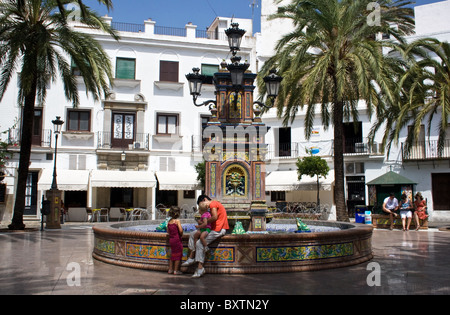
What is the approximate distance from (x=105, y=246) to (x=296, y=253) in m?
3.77

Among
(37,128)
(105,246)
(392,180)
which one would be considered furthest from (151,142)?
(105,246)

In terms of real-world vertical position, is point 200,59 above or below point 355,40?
above

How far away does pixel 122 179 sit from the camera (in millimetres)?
23859

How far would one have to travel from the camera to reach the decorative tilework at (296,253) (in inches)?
288

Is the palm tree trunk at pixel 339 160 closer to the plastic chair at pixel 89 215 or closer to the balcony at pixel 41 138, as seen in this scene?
the plastic chair at pixel 89 215

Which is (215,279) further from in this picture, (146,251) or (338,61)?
(338,61)

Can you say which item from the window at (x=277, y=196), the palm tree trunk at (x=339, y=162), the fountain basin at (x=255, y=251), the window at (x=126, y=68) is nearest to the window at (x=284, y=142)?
the window at (x=277, y=196)

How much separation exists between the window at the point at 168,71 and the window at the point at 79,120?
503cm

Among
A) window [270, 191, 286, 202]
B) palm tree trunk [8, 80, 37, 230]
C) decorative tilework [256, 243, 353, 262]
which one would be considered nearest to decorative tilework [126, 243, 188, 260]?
decorative tilework [256, 243, 353, 262]

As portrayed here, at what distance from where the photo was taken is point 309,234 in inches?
294

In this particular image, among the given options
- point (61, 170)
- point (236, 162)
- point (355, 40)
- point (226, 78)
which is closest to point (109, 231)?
point (236, 162)
